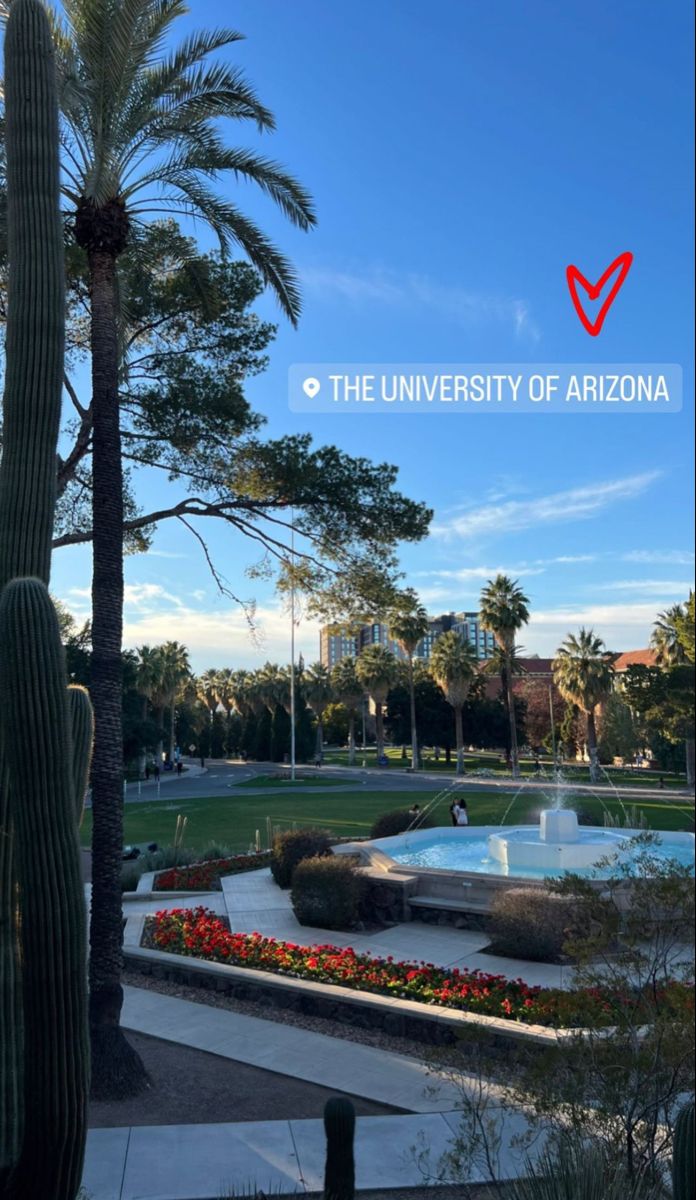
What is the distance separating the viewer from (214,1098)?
8250mm

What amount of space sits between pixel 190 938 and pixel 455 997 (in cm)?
462

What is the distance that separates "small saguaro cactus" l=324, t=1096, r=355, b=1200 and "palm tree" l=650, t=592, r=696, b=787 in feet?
145

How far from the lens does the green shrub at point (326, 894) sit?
1445cm

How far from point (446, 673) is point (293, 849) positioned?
46888mm

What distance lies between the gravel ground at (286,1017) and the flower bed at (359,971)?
2.05 feet

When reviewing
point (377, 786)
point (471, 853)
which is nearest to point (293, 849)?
point (471, 853)

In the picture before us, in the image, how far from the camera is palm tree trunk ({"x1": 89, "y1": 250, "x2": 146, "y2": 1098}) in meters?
9.04

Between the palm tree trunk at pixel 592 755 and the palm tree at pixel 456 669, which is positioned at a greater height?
the palm tree at pixel 456 669

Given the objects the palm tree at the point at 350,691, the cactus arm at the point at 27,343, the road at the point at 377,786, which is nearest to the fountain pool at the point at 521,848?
the cactus arm at the point at 27,343

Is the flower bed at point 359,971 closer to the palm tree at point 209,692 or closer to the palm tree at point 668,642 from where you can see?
the palm tree at point 668,642

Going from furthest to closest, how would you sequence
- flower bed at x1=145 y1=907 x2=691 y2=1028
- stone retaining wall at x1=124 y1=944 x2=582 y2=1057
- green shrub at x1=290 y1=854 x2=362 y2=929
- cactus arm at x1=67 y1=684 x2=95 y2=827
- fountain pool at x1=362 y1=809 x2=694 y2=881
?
fountain pool at x1=362 y1=809 x2=694 y2=881
green shrub at x1=290 y1=854 x2=362 y2=929
flower bed at x1=145 y1=907 x2=691 y2=1028
stone retaining wall at x1=124 y1=944 x2=582 y2=1057
cactus arm at x1=67 y1=684 x2=95 y2=827

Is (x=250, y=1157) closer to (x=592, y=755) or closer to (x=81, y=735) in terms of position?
(x=81, y=735)

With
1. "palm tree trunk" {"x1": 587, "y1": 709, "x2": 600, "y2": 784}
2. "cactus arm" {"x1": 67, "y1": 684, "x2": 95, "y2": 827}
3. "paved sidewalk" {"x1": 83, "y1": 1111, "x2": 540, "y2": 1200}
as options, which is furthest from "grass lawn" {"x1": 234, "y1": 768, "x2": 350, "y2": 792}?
"cactus arm" {"x1": 67, "y1": 684, "x2": 95, "y2": 827}

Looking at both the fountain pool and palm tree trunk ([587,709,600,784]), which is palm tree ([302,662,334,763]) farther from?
the fountain pool
